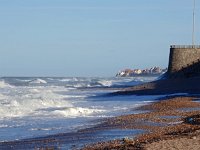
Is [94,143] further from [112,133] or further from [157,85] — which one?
[157,85]

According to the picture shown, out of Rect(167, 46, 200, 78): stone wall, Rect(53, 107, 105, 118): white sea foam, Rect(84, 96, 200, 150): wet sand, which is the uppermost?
Rect(167, 46, 200, 78): stone wall

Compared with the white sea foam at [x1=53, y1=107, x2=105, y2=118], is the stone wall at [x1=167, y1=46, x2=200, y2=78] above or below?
above

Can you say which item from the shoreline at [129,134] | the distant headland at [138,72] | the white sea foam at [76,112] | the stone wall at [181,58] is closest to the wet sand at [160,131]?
the shoreline at [129,134]

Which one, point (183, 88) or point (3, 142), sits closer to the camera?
point (3, 142)

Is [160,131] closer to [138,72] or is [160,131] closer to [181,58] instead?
[181,58]

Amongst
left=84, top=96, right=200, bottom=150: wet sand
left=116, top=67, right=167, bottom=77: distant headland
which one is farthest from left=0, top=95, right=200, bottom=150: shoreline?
left=116, top=67, right=167, bottom=77: distant headland

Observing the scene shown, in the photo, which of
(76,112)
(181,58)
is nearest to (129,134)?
(76,112)

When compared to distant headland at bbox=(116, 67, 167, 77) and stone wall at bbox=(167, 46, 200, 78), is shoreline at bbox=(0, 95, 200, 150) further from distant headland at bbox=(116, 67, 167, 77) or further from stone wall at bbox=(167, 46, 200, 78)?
distant headland at bbox=(116, 67, 167, 77)

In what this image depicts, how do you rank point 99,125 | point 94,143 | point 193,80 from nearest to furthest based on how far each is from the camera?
point 94,143, point 99,125, point 193,80

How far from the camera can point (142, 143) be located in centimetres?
1465

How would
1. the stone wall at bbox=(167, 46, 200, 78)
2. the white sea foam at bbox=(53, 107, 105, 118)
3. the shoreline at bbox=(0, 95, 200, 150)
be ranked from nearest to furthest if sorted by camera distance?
1. the shoreline at bbox=(0, 95, 200, 150)
2. the white sea foam at bbox=(53, 107, 105, 118)
3. the stone wall at bbox=(167, 46, 200, 78)

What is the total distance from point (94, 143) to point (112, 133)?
8.29 feet

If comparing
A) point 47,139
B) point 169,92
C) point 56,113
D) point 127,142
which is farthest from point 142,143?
point 169,92

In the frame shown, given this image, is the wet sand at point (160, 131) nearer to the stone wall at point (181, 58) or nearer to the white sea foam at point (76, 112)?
the white sea foam at point (76, 112)
